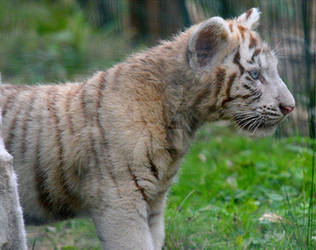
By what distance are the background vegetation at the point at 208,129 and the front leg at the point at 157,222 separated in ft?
0.58

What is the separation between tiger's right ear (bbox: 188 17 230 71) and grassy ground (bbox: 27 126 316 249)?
1140 millimetres

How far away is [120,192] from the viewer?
3410mm

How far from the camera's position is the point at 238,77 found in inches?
142

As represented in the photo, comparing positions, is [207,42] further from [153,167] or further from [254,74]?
[153,167]

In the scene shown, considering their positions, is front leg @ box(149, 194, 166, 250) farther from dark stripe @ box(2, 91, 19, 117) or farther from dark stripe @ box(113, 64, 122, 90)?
dark stripe @ box(2, 91, 19, 117)

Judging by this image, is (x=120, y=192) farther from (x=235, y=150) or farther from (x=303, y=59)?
(x=303, y=59)

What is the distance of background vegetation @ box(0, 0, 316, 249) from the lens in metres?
4.23

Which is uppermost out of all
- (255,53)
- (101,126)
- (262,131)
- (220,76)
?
(255,53)

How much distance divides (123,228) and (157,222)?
0.56 meters

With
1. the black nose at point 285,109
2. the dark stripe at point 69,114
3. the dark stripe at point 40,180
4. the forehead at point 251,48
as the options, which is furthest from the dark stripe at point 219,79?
the dark stripe at point 40,180

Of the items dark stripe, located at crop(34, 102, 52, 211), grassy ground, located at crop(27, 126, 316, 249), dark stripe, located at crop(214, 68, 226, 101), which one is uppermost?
dark stripe, located at crop(214, 68, 226, 101)

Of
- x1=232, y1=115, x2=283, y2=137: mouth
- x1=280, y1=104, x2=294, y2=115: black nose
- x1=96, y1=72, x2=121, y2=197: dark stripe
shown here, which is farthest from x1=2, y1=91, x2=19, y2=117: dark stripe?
x1=280, y1=104, x2=294, y2=115: black nose

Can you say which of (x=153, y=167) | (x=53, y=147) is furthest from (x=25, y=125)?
(x=153, y=167)

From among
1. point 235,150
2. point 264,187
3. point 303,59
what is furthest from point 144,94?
point 303,59
